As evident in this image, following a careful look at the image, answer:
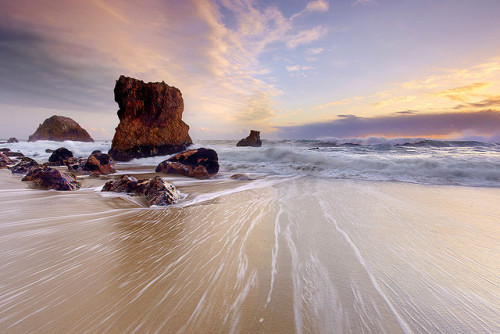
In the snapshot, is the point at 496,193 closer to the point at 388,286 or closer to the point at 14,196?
the point at 388,286

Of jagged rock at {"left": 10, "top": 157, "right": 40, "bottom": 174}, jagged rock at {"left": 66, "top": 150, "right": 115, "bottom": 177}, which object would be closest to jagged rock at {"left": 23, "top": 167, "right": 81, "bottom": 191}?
jagged rock at {"left": 66, "top": 150, "right": 115, "bottom": 177}

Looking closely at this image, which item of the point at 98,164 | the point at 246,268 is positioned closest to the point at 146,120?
the point at 98,164

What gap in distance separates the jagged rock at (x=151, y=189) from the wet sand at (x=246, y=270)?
0.34m

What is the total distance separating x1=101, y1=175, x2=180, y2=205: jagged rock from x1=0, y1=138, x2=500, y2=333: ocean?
0.23 metres

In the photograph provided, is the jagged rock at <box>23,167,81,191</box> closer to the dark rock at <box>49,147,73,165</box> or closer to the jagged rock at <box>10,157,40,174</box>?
the jagged rock at <box>10,157,40,174</box>

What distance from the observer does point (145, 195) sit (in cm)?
374

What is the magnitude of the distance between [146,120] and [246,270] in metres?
15.2

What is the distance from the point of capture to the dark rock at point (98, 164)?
22.7 ft

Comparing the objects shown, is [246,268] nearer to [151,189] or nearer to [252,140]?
[151,189]

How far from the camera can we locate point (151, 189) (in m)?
→ 3.67

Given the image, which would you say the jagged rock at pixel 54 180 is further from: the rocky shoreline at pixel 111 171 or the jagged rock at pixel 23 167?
the jagged rock at pixel 23 167

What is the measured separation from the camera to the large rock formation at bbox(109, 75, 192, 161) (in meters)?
13.3

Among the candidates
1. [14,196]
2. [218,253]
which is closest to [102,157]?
[14,196]

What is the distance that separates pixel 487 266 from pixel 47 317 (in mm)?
3191
